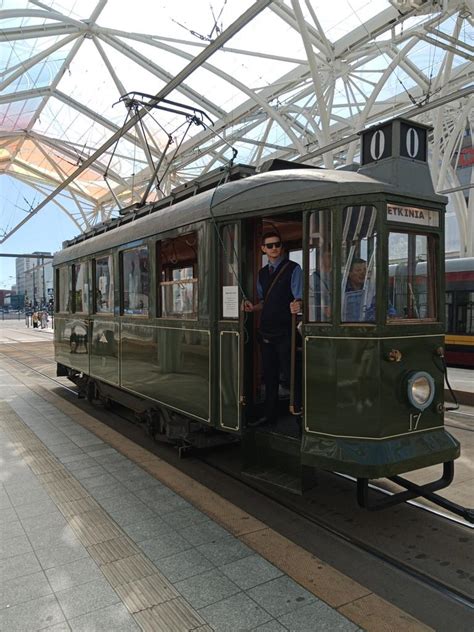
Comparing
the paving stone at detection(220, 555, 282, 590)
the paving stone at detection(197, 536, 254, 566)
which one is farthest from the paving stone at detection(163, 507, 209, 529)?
the paving stone at detection(220, 555, 282, 590)

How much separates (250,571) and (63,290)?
8191 millimetres

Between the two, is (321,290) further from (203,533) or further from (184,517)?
Answer: (184,517)

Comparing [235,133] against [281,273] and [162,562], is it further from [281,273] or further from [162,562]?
[162,562]

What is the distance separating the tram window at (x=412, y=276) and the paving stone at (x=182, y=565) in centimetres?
237

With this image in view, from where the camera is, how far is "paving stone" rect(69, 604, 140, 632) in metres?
2.92

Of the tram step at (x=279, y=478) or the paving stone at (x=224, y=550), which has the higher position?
the tram step at (x=279, y=478)

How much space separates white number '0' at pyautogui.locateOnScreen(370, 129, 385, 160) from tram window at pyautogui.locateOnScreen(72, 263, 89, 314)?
597 centimetres

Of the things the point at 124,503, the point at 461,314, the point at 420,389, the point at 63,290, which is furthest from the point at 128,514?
the point at 461,314

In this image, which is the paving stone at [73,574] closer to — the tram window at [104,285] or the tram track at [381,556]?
the tram track at [381,556]

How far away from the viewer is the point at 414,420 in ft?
13.3

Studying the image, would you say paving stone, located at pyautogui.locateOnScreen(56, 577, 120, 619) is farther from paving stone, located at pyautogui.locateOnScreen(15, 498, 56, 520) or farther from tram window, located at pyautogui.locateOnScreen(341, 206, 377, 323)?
tram window, located at pyautogui.locateOnScreen(341, 206, 377, 323)

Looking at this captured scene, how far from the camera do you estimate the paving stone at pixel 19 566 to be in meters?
3.54

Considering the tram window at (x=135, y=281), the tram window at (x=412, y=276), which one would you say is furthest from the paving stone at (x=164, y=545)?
the tram window at (x=135, y=281)

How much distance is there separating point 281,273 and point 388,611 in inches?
110
